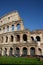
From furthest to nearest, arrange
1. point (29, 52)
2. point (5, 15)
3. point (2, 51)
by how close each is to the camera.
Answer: point (5, 15)
point (2, 51)
point (29, 52)

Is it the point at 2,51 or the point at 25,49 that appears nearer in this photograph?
the point at 25,49

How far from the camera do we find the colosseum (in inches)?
1383

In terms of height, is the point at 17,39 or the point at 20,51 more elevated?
the point at 17,39

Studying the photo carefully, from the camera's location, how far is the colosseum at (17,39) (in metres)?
35.1

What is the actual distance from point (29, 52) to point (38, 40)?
3.82 meters

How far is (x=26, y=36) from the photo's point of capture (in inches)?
1457

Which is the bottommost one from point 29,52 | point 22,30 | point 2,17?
point 29,52

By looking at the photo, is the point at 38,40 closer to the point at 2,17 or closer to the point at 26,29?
the point at 26,29

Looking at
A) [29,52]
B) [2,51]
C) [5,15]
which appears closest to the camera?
[29,52]

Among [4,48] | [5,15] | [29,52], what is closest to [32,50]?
[29,52]

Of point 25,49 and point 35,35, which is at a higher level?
point 35,35

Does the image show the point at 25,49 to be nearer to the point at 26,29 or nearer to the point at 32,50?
the point at 32,50

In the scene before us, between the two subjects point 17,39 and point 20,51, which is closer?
point 20,51

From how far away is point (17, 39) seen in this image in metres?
37.9
